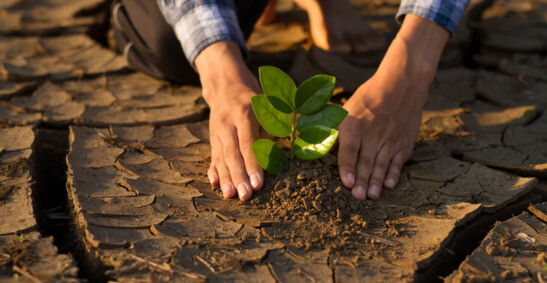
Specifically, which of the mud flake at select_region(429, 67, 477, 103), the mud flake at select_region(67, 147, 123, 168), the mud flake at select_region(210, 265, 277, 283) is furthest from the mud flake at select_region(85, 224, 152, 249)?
the mud flake at select_region(429, 67, 477, 103)

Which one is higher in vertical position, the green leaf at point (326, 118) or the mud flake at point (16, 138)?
the green leaf at point (326, 118)

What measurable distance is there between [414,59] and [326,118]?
0.43m

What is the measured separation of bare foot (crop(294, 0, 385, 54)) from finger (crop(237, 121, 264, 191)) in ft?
3.51

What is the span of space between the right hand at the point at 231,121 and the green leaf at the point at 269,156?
3 cm

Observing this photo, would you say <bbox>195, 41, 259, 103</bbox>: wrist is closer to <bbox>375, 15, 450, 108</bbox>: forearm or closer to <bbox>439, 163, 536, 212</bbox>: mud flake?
<bbox>375, 15, 450, 108</bbox>: forearm

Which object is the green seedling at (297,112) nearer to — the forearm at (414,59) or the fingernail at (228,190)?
the fingernail at (228,190)

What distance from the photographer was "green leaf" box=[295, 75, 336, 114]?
1.31m

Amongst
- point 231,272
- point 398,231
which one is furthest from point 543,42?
point 231,272

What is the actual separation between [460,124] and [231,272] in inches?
45.6

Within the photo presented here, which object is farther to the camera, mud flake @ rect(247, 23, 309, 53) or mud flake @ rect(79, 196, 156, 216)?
mud flake @ rect(247, 23, 309, 53)

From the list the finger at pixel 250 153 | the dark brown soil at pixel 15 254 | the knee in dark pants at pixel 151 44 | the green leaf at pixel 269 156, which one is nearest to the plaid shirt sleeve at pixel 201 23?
the knee in dark pants at pixel 151 44

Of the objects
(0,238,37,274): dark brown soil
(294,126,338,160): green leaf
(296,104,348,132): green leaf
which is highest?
(296,104,348,132): green leaf

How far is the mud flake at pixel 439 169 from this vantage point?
155cm

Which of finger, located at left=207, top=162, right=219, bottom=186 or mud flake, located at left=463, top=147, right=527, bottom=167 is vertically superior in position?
finger, located at left=207, top=162, right=219, bottom=186
